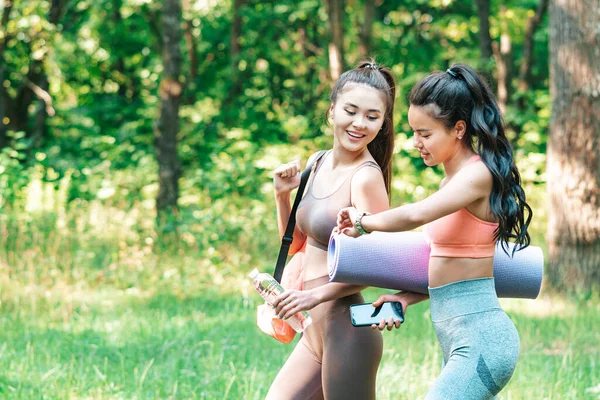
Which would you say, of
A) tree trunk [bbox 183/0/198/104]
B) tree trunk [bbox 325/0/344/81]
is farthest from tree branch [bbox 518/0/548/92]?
tree trunk [bbox 183/0/198/104]

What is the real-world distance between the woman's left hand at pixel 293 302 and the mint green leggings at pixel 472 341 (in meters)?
0.41

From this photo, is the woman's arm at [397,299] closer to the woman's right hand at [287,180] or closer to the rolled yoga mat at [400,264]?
the rolled yoga mat at [400,264]

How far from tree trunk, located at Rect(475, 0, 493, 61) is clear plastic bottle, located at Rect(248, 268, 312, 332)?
12.3 meters

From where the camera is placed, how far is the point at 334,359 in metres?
2.85

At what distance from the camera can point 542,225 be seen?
38.7ft

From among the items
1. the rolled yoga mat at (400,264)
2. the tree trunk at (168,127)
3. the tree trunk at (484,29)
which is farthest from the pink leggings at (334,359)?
the tree trunk at (484,29)

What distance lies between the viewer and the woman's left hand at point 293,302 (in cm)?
280

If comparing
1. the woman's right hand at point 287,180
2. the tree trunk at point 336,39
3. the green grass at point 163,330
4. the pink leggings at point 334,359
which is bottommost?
the green grass at point 163,330

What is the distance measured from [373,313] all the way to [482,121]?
709 millimetres

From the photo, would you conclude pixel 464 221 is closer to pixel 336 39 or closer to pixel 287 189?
pixel 287 189

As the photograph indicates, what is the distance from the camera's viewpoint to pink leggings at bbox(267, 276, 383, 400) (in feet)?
→ 9.33

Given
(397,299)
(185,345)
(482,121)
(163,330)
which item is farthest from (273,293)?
(163,330)

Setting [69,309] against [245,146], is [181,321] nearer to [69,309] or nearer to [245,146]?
[69,309]

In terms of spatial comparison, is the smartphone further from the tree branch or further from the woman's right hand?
the tree branch
